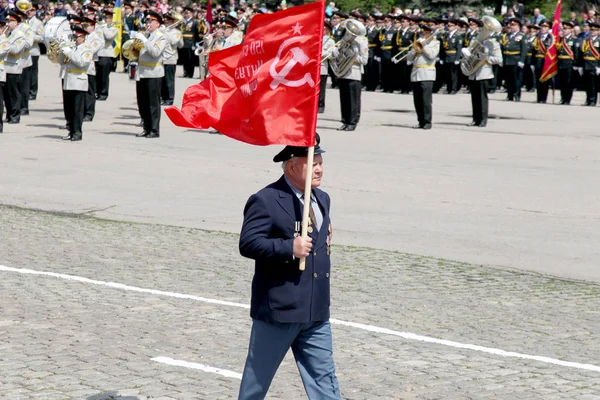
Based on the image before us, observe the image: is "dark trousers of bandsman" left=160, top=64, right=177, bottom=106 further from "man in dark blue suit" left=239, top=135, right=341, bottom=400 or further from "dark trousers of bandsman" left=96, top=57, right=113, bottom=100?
"man in dark blue suit" left=239, top=135, right=341, bottom=400

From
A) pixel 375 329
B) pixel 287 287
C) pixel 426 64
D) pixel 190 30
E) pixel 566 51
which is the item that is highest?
pixel 190 30

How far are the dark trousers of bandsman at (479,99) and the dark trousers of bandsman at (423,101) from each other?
1.00 m

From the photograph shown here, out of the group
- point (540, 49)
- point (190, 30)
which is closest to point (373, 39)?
point (540, 49)

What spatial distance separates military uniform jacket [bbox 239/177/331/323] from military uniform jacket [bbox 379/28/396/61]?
28.3m

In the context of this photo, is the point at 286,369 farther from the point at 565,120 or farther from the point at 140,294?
the point at 565,120

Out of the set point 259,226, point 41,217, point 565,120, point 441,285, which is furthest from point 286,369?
point 565,120

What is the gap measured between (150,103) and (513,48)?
46.2ft

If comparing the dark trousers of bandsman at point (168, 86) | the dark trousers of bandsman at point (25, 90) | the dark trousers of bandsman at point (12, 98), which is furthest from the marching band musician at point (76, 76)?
the dark trousers of bandsman at point (168, 86)

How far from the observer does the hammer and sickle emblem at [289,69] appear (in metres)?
6.04

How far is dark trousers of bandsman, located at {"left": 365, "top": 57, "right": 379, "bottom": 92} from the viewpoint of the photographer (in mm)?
34656

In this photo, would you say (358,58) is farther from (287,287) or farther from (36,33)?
(287,287)

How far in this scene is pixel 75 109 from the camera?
20.4 m

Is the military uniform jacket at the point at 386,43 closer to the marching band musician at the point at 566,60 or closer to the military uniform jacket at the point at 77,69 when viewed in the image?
the marching band musician at the point at 566,60

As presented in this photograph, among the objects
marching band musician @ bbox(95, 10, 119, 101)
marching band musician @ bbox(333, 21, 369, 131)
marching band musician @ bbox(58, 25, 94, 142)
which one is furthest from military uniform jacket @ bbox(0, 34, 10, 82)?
marching band musician @ bbox(333, 21, 369, 131)
